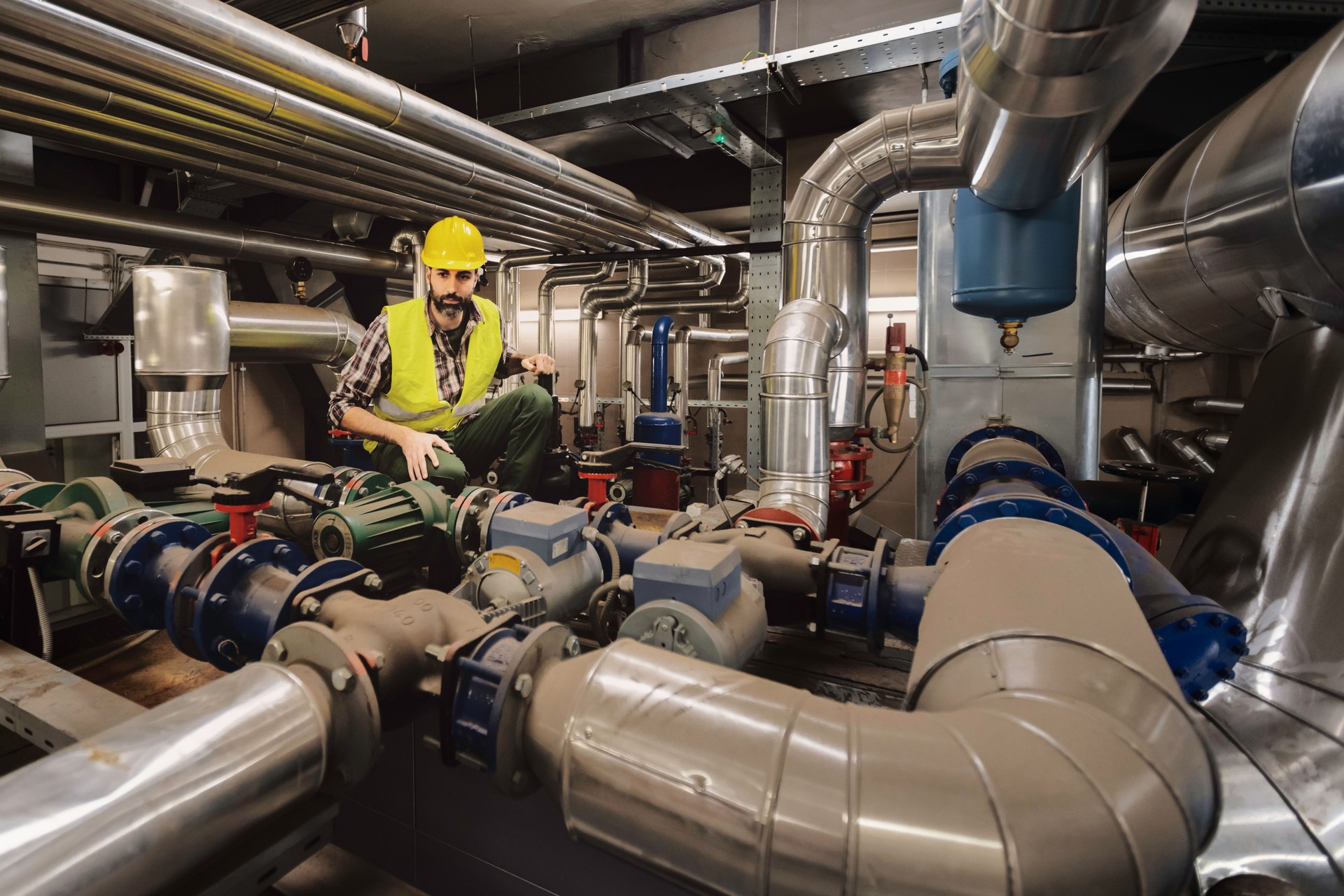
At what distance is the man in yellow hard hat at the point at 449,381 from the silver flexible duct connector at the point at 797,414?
869 millimetres

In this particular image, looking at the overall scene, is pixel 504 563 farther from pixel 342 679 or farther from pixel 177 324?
pixel 177 324

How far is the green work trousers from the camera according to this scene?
2418 mm

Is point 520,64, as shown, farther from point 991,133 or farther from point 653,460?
point 991,133

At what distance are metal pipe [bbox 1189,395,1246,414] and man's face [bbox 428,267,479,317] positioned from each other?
4397 mm

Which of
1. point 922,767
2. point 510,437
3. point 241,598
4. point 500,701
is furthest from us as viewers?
point 510,437

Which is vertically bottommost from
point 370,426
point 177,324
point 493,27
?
point 370,426

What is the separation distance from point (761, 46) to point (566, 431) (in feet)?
16.5

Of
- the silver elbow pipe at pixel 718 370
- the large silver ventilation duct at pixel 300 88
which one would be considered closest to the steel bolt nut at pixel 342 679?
the large silver ventilation duct at pixel 300 88

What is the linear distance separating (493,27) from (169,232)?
1648 mm

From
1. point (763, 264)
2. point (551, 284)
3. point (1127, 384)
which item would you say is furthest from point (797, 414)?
point (551, 284)

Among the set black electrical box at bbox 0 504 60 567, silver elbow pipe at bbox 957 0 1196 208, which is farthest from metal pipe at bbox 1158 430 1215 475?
black electrical box at bbox 0 504 60 567

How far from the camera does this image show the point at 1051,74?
0.92 metres

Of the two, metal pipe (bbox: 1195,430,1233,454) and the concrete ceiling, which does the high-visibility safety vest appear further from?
metal pipe (bbox: 1195,430,1233,454)

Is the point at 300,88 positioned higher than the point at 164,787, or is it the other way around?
the point at 300,88
